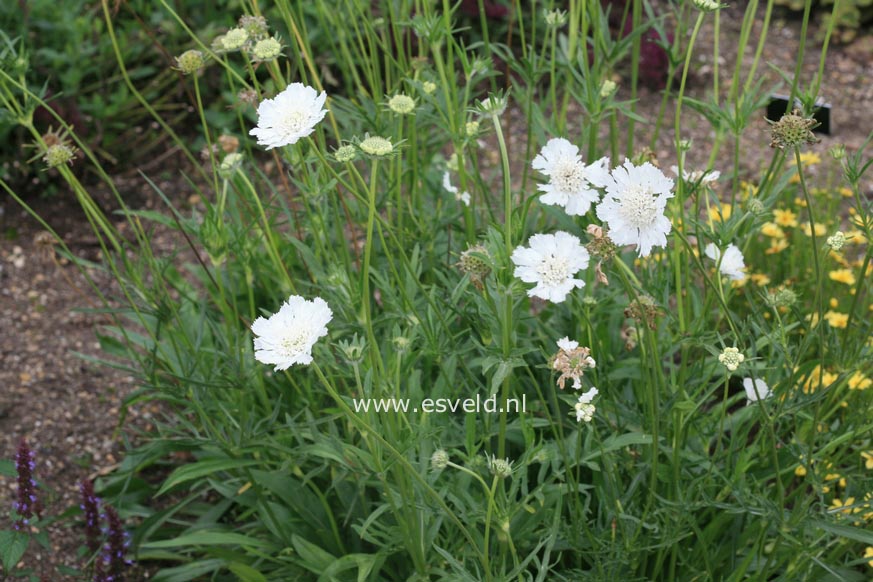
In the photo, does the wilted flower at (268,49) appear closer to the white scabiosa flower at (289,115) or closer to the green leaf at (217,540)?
the white scabiosa flower at (289,115)

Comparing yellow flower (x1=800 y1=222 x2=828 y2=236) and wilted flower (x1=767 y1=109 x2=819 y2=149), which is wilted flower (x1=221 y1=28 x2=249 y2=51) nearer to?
wilted flower (x1=767 y1=109 x2=819 y2=149)

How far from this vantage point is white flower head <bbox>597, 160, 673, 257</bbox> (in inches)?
50.7

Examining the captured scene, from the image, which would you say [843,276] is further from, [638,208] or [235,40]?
[235,40]

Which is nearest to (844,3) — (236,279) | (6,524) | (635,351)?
(635,351)

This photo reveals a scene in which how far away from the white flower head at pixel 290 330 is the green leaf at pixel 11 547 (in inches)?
39.1

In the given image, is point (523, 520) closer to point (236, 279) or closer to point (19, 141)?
point (236, 279)

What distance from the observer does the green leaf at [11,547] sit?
1941 millimetres

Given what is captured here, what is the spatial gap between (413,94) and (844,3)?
9.43 feet

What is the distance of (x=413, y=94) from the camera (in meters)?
2.04

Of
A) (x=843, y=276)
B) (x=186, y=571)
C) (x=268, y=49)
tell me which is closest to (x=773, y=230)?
(x=843, y=276)

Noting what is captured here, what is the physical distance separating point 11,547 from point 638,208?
4.88ft

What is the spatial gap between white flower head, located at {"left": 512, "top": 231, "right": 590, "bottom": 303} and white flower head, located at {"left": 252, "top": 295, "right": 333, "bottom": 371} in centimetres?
27

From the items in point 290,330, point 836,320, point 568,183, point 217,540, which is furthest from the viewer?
point 836,320

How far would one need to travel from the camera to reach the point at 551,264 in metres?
1.30
